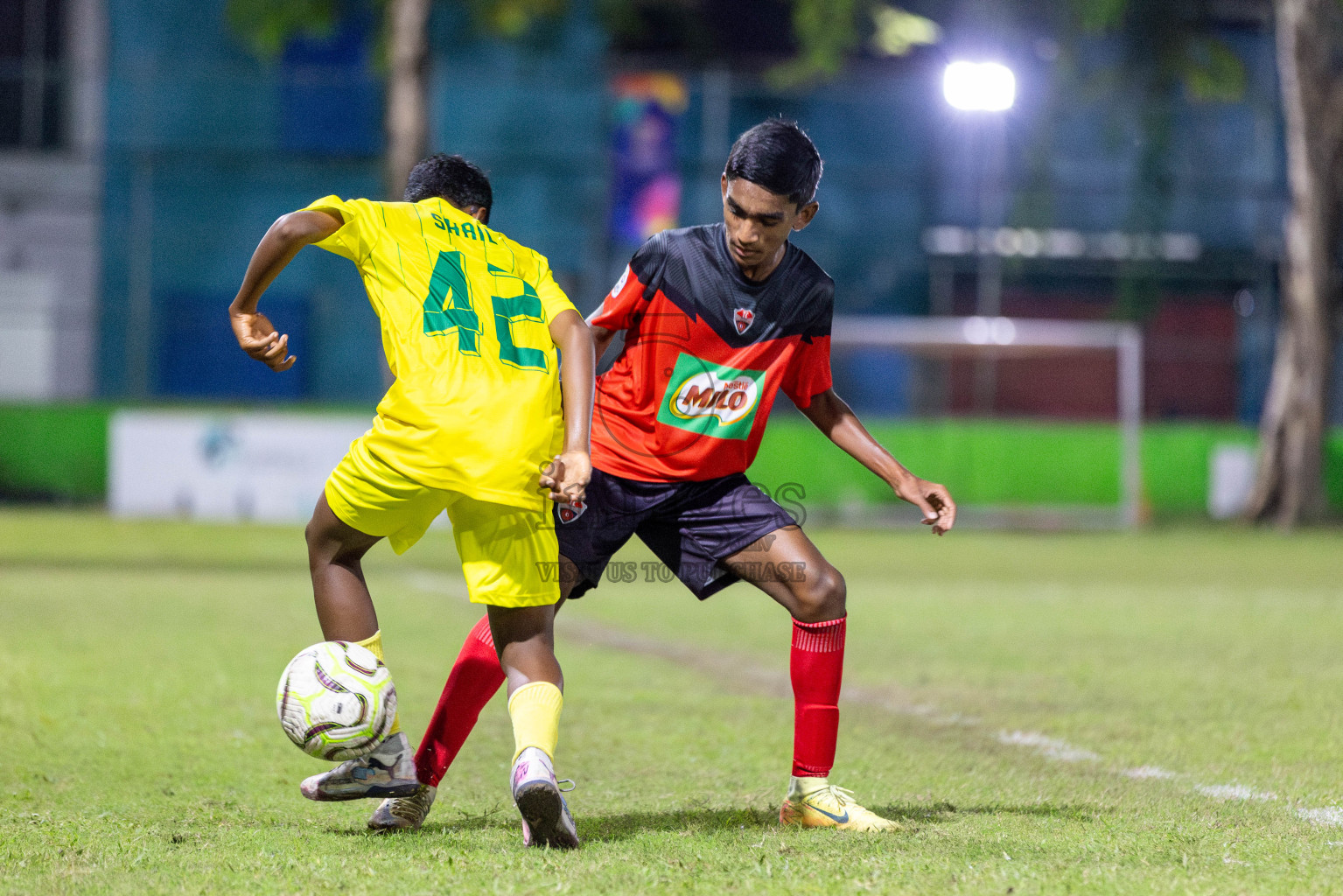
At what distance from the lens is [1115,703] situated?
689 centimetres

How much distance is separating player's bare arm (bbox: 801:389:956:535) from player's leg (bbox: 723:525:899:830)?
12.5 inches

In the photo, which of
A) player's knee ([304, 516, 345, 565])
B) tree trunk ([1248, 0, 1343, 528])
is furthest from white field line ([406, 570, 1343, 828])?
tree trunk ([1248, 0, 1343, 528])

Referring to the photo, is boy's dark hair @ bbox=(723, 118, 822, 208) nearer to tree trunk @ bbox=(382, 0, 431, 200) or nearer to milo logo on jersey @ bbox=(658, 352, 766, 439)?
milo logo on jersey @ bbox=(658, 352, 766, 439)

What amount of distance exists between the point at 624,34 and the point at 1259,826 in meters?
25.0

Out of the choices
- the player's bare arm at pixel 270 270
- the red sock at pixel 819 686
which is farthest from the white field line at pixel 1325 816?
the player's bare arm at pixel 270 270

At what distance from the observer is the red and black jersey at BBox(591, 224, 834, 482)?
443cm

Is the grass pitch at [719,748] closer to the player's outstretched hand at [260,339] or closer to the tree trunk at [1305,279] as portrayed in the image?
the player's outstretched hand at [260,339]

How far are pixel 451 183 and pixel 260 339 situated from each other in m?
0.63

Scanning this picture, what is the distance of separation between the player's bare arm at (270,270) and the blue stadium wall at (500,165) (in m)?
22.2

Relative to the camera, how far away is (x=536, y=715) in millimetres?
3922

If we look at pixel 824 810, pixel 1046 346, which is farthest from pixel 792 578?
pixel 1046 346

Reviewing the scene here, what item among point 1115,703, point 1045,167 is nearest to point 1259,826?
point 1115,703

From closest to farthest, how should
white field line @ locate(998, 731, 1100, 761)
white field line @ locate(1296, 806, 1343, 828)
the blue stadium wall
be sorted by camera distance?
white field line @ locate(1296, 806, 1343, 828) → white field line @ locate(998, 731, 1100, 761) → the blue stadium wall

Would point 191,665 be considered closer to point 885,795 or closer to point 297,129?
point 885,795
